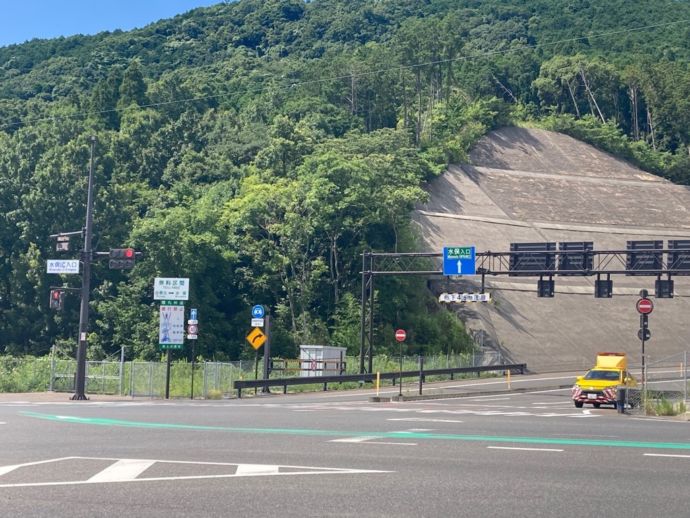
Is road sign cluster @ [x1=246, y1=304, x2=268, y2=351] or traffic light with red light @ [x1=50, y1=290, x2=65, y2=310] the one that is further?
road sign cluster @ [x1=246, y1=304, x2=268, y2=351]

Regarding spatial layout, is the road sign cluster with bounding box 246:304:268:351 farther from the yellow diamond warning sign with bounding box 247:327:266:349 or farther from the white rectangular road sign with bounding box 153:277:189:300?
the white rectangular road sign with bounding box 153:277:189:300

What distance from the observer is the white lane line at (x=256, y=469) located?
1259 cm

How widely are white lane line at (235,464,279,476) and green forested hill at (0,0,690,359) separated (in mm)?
58003

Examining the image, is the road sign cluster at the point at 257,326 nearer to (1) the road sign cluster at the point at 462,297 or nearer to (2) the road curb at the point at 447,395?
(2) the road curb at the point at 447,395

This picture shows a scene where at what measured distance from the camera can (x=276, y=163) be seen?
87.9m

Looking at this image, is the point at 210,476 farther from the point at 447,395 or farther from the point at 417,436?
the point at 447,395

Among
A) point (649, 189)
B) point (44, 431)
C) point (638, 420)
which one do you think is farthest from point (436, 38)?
point (44, 431)

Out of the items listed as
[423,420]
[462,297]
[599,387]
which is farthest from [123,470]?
[462,297]

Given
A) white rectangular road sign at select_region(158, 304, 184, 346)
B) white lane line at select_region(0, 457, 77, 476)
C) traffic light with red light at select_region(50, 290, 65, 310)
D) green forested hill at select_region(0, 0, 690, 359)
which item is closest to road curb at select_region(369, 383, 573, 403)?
white rectangular road sign at select_region(158, 304, 184, 346)

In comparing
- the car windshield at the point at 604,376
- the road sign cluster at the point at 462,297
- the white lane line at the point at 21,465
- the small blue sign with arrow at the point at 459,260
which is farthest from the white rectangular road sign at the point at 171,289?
the white lane line at the point at 21,465

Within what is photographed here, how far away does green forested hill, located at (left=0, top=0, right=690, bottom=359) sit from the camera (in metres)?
74.8

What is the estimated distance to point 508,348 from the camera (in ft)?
251

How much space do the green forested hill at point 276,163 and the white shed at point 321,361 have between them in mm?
15129

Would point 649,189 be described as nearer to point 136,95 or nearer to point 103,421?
point 136,95
